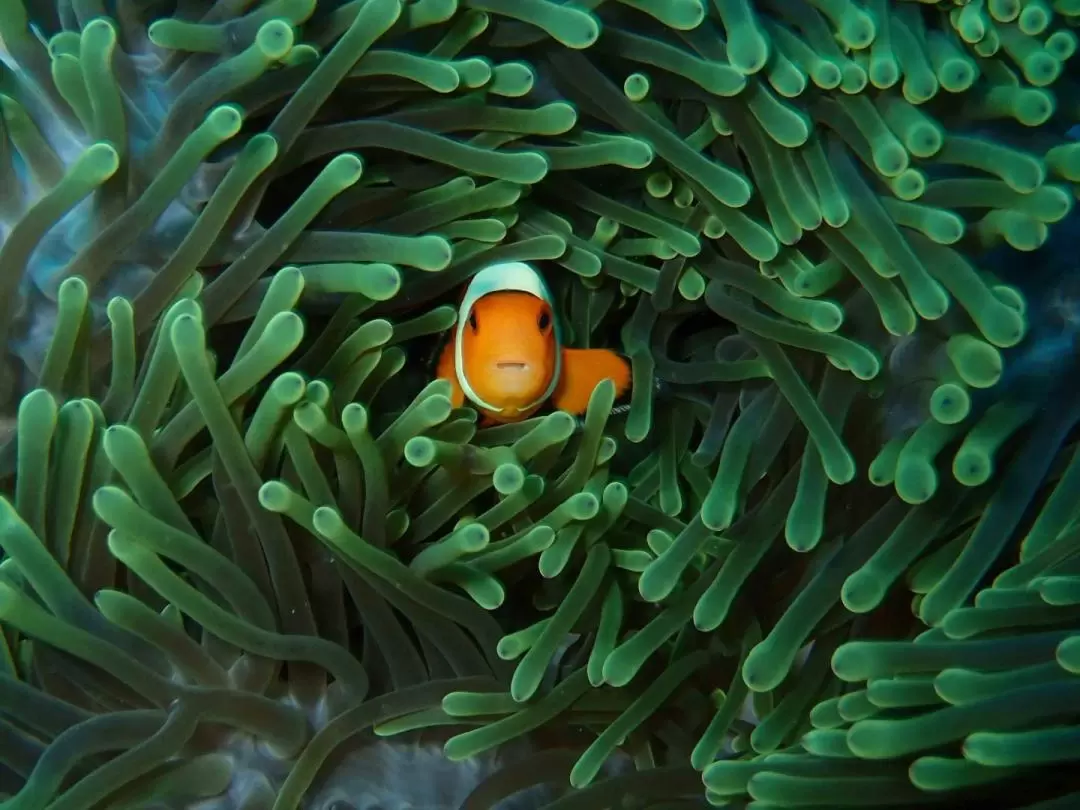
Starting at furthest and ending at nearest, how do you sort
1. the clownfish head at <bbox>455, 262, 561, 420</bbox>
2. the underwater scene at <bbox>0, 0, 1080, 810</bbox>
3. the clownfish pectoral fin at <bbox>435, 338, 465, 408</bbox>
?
the clownfish pectoral fin at <bbox>435, 338, 465, 408</bbox>
the clownfish head at <bbox>455, 262, 561, 420</bbox>
the underwater scene at <bbox>0, 0, 1080, 810</bbox>

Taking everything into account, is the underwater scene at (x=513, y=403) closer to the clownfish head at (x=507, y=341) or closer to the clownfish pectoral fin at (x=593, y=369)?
the clownfish head at (x=507, y=341)

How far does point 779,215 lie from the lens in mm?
1125

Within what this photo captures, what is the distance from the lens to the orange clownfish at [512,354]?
1214 millimetres

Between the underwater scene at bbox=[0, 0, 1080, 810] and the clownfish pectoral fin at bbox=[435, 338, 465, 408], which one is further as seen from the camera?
the clownfish pectoral fin at bbox=[435, 338, 465, 408]

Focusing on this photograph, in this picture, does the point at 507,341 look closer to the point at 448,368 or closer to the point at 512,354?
the point at 512,354

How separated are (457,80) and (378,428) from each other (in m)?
0.40

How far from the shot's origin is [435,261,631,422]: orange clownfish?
121 centimetres

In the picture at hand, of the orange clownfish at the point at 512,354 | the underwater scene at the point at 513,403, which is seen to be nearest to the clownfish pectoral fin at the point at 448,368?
the orange clownfish at the point at 512,354

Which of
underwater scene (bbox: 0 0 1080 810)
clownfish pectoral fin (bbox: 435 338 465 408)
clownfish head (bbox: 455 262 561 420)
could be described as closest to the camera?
underwater scene (bbox: 0 0 1080 810)

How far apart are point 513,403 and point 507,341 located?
0.26 feet

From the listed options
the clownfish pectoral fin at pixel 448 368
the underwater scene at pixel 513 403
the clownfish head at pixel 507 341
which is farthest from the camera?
the clownfish pectoral fin at pixel 448 368

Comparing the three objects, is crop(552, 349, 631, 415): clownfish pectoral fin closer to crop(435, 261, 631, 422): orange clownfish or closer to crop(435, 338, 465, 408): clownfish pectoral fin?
crop(435, 261, 631, 422): orange clownfish

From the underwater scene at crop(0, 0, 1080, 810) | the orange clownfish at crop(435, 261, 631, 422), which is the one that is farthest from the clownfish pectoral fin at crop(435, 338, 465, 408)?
the underwater scene at crop(0, 0, 1080, 810)

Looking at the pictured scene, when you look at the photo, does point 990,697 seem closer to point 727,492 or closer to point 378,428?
point 727,492
